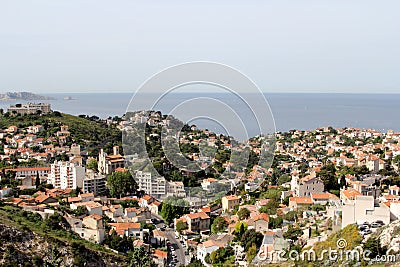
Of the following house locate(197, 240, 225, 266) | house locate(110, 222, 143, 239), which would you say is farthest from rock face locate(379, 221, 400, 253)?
house locate(110, 222, 143, 239)

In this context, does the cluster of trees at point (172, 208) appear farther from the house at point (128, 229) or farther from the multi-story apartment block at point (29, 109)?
the multi-story apartment block at point (29, 109)

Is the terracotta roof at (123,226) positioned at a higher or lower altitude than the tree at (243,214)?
lower

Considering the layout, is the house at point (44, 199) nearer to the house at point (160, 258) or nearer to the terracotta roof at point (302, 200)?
the house at point (160, 258)

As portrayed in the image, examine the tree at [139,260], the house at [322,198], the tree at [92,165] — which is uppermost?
the house at [322,198]

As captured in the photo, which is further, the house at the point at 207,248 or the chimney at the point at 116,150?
the chimney at the point at 116,150

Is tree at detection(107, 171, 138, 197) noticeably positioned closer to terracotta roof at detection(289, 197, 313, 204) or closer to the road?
the road

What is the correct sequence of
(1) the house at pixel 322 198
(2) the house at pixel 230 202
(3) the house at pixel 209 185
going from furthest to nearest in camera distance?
(2) the house at pixel 230 202 < (3) the house at pixel 209 185 < (1) the house at pixel 322 198

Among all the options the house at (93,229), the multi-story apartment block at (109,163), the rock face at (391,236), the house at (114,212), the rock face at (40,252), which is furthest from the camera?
the multi-story apartment block at (109,163)

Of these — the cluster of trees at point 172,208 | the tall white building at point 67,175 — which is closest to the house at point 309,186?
the cluster of trees at point 172,208
